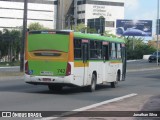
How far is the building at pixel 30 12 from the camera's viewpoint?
146625 mm

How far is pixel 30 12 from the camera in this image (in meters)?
151

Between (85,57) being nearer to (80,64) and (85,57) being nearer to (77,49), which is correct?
(80,64)

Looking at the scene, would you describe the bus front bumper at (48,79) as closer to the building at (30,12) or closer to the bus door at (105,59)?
the bus door at (105,59)

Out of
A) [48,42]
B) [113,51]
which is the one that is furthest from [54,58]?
[113,51]

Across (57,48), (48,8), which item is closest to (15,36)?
(48,8)

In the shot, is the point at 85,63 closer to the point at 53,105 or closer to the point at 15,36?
the point at 53,105

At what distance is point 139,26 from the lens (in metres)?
115

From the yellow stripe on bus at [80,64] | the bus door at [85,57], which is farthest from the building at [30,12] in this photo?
the yellow stripe on bus at [80,64]

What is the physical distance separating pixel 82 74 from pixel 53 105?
5931 millimetres

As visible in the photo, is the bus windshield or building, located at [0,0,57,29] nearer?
the bus windshield

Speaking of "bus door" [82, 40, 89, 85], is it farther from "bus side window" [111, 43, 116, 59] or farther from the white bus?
"bus side window" [111, 43, 116, 59]

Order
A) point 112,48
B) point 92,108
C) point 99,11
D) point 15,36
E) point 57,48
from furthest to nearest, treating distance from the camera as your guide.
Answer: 1. point 99,11
2. point 15,36
3. point 112,48
4. point 57,48
5. point 92,108

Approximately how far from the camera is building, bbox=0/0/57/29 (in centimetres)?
14662

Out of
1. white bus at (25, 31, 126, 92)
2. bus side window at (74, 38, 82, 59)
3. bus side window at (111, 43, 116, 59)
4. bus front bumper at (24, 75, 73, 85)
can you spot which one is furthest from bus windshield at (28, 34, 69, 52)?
bus side window at (111, 43, 116, 59)
